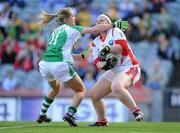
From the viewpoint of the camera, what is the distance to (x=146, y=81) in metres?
20.2

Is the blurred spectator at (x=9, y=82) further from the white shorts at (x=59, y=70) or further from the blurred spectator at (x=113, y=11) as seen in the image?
the white shorts at (x=59, y=70)

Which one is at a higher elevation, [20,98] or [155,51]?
[155,51]

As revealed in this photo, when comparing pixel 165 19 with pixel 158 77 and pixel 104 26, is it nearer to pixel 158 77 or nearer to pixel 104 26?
pixel 158 77

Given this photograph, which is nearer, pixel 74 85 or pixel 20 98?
pixel 74 85

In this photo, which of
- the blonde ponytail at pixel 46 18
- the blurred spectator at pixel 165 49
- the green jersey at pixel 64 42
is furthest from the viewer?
the blurred spectator at pixel 165 49

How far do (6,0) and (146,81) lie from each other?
19.5ft

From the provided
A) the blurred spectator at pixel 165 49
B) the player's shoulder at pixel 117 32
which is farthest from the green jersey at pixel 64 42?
the blurred spectator at pixel 165 49

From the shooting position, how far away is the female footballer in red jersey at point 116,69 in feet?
33.9

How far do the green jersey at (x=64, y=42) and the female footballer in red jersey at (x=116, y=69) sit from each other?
0.40m

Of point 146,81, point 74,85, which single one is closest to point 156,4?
point 146,81

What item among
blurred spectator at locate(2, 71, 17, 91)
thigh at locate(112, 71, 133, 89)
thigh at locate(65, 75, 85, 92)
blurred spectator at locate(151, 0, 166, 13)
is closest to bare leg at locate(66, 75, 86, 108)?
thigh at locate(65, 75, 85, 92)

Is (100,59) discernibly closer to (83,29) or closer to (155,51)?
(83,29)

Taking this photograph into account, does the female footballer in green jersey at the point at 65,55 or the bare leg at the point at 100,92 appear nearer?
the female footballer in green jersey at the point at 65,55

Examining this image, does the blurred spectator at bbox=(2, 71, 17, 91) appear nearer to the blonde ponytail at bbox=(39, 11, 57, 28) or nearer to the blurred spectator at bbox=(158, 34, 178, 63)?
the blurred spectator at bbox=(158, 34, 178, 63)
